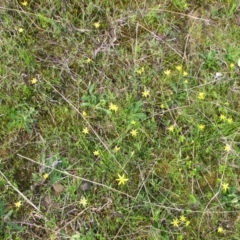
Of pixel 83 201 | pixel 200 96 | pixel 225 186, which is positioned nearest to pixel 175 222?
pixel 225 186

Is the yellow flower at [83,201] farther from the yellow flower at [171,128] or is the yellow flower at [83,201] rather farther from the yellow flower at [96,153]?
the yellow flower at [171,128]

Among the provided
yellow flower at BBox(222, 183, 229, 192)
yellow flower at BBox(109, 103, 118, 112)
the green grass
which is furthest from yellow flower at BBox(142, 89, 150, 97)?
yellow flower at BBox(222, 183, 229, 192)

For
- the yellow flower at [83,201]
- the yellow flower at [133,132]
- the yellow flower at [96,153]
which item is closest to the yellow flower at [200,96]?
the yellow flower at [133,132]

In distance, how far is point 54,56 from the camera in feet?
8.98

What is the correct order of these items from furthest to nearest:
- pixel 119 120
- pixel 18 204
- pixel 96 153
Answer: pixel 119 120 → pixel 96 153 → pixel 18 204

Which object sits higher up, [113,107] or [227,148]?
[113,107]

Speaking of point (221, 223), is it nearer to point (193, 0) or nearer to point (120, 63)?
point (120, 63)

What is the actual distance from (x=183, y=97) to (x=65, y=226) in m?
1.14

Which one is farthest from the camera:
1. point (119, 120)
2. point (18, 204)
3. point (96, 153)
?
point (119, 120)

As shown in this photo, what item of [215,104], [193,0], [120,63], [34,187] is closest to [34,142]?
[34,187]

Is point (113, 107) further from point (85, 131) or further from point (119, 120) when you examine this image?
point (85, 131)

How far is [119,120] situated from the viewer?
262 centimetres

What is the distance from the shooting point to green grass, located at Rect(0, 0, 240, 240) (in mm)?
2451

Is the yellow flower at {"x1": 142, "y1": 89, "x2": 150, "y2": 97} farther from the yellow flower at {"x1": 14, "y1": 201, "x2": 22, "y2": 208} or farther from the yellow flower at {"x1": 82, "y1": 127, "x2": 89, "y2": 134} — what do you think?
the yellow flower at {"x1": 14, "y1": 201, "x2": 22, "y2": 208}
